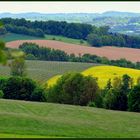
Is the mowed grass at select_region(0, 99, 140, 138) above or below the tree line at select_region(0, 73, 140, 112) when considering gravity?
above

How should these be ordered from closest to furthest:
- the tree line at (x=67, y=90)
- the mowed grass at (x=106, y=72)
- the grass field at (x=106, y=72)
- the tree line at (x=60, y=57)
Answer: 1. the tree line at (x=67, y=90)
2. the grass field at (x=106, y=72)
3. the mowed grass at (x=106, y=72)
4. the tree line at (x=60, y=57)

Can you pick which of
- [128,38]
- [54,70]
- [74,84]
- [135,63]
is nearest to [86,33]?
[128,38]

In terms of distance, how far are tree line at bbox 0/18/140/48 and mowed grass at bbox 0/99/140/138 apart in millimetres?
79669

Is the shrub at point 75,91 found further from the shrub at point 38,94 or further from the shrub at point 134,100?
the shrub at point 134,100

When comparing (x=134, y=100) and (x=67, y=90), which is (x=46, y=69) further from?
(x=134, y=100)

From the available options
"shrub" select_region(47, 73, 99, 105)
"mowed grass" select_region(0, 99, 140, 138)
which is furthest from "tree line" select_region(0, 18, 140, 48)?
"mowed grass" select_region(0, 99, 140, 138)

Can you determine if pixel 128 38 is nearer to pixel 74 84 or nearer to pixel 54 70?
pixel 54 70

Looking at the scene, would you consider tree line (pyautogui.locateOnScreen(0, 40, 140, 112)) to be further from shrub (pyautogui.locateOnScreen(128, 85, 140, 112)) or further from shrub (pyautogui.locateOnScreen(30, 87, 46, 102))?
shrub (pyautogui.locateOnScreen(128, 85, 140, 112))

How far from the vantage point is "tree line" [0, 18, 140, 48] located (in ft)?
387

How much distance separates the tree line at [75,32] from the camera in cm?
11800

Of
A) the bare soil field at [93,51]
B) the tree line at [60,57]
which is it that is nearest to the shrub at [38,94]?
the tree line at [60,57]

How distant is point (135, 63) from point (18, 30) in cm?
3967

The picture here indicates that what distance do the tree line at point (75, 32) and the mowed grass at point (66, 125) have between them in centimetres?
7967

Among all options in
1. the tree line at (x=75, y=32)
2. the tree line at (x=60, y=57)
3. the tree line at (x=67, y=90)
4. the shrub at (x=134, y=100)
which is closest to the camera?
the shrub at (x=134, y=100)
